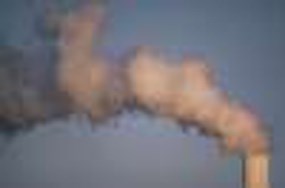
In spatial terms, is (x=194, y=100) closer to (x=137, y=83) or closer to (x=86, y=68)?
(x=137, y=83)

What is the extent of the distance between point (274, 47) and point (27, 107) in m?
0.99

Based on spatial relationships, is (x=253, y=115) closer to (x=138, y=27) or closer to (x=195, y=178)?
(x=195, y=178)

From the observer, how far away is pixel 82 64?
7.57 ft

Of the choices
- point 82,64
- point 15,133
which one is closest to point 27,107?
point 15,133

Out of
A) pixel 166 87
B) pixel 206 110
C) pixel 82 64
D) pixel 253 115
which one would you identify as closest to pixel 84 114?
pixel 82 64

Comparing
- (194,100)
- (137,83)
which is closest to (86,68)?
(137,83)

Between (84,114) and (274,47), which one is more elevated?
(274,47)

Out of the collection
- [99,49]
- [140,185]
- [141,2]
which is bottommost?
[140,185]

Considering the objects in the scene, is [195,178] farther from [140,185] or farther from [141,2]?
[141,2]

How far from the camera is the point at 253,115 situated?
2301 millimetres

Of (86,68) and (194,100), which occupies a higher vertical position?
(86,68)

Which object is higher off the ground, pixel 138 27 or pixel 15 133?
pixel 138 27

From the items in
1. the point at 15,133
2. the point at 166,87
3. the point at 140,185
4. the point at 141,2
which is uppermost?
the point at 141,2

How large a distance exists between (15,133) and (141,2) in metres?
0.71
